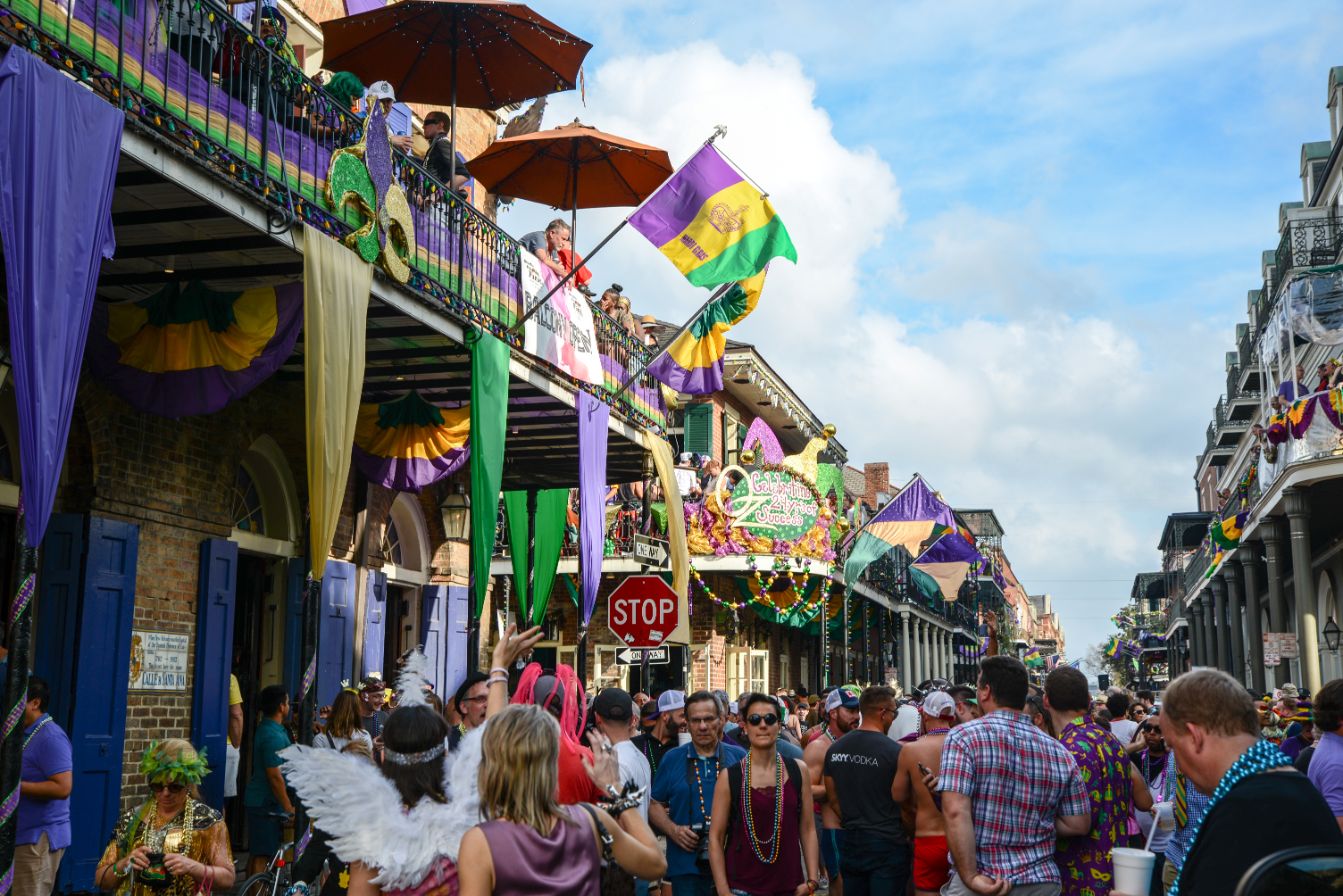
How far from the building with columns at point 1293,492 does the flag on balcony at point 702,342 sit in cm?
1112

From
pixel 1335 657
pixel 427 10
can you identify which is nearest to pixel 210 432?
pixel 427 10

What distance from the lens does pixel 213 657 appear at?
11664 mm

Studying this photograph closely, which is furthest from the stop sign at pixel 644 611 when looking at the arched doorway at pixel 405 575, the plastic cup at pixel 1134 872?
the plastic cup at pixel 1134 872

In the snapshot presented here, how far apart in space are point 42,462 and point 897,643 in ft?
140

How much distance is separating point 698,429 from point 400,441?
52.1 feet

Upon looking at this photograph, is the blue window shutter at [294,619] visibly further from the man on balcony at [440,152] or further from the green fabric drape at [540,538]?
the man on balcony at [440,152]

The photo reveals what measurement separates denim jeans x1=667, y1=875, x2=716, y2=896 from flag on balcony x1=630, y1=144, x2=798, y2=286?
7.83 meters

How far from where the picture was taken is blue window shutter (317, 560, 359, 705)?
44.2ft

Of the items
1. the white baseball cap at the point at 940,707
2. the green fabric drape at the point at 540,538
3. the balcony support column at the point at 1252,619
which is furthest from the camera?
the balcony support column at the point at 1252,619

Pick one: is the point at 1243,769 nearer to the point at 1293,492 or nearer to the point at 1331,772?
the point at 1331,772

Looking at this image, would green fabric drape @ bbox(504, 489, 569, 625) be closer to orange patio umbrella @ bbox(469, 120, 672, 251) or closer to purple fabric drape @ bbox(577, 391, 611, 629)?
purple fabric drape @ bbox(577, 391, 611, 629)

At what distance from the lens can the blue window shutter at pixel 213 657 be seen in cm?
1140

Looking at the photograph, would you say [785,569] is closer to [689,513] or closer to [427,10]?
[689,513]

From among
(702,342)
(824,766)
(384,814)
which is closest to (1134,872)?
(384,814)
